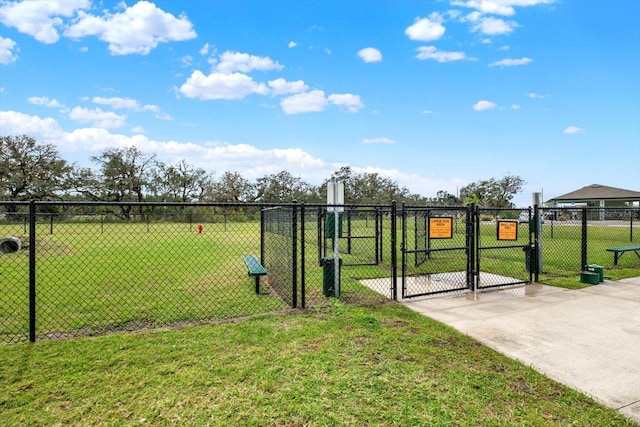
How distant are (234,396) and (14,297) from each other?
5.38 m

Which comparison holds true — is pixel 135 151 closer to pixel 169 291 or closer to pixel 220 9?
pixel 220 9

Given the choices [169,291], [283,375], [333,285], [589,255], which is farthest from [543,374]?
[589,255]

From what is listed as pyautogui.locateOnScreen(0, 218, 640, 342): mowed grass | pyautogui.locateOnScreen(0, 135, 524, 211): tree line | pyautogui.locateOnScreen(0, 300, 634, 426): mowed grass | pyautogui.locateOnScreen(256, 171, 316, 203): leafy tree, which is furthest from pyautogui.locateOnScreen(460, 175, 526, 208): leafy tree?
pyautogui.locateOnScreen(0, 300, 634, 426): mowed grass

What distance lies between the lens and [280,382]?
2.82 metres

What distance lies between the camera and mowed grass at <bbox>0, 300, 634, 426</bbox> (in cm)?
237

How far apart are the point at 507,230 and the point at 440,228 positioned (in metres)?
1.61

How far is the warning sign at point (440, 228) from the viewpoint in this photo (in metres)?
5.91

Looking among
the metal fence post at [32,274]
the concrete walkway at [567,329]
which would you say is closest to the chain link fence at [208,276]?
the metal fence post at [32,274]

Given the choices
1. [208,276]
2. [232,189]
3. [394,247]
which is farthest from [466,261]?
[232,189]

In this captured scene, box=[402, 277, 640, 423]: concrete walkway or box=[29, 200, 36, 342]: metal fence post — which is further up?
box=[29, 200, 36, 342]: metal fence post

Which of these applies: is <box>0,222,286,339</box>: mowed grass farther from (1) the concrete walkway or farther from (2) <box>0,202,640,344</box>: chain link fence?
(1) the concrete walkway

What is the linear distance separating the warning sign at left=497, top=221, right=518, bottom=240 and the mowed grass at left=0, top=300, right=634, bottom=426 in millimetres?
3278

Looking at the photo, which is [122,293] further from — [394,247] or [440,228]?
[440,228]

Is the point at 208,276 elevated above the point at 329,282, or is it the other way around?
the point at 329,282
